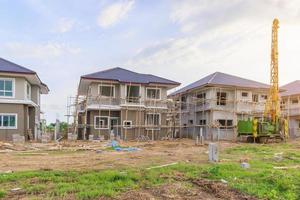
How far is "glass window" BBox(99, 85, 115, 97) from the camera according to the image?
105 feet

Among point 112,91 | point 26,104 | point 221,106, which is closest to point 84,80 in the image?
point 112,91

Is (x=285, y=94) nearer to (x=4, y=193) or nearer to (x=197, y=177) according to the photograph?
(x=197, y=177)

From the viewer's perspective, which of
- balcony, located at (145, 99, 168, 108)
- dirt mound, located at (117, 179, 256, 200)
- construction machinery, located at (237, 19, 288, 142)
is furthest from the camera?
balcony, located at (145, 99, 168, 108)

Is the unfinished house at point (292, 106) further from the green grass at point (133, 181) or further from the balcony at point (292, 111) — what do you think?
the green grass at point (133, 181)

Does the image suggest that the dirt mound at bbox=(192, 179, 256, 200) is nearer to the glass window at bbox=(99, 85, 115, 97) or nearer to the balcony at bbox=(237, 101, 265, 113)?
the glass window at bbox=(99, 85, 115, 97)

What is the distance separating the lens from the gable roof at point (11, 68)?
2724cm

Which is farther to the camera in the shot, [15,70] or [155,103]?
[155,103]

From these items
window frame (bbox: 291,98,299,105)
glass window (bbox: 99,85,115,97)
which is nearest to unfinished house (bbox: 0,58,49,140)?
glass window (bbox: 99,85,115,97)

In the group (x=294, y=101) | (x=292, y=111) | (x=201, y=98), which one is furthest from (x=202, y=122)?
(x=294, y=101)

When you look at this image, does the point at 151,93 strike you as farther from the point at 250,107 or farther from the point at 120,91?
the point at 250,107

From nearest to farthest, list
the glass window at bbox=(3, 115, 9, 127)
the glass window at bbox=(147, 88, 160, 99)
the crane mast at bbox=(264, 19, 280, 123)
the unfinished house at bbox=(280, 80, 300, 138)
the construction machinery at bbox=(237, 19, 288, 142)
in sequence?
the glass window at bbox=(3, 115, 9, 127) → the construction machinery at bbox=(237, 19, 288, 142) → the crane mast at bbox=(264, 19, 280, 123) → the glass window at bbox=(147, 88, 160, 99) → the unfinished house at bbox=(280, 80, 300, 138)

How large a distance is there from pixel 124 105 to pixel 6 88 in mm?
10185

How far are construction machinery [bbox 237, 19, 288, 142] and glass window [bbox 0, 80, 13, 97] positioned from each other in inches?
780

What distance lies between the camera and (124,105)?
31625 millimetres
